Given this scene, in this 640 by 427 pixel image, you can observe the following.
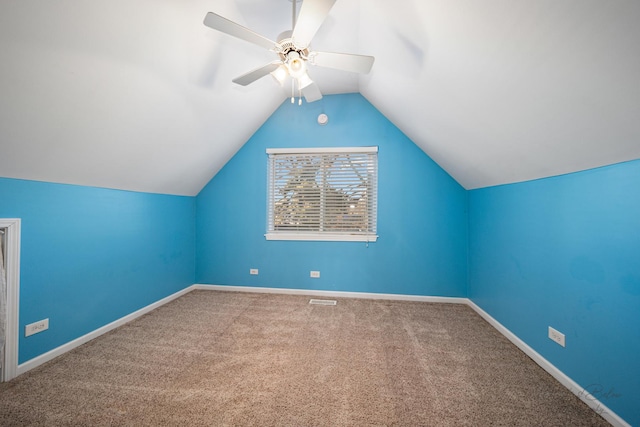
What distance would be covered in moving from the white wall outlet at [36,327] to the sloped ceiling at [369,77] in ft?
3.80

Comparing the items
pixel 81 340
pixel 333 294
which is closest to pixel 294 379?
pixel 333 294

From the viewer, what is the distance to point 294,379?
1814 mm

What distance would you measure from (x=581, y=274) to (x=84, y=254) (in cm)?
409

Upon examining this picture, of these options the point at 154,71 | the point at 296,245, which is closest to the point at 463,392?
the point at 296,245

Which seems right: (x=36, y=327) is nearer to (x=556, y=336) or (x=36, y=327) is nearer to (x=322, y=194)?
(x=322, y=194)

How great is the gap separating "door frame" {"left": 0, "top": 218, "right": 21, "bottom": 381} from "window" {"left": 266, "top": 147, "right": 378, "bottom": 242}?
7.90 ft

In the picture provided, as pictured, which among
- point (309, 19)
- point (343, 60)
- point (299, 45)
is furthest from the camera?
point (343, 60)

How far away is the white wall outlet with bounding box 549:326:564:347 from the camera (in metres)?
1.80

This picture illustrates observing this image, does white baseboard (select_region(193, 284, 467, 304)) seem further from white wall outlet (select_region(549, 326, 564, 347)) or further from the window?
white wall outlet (select_region(549, 326, 564, 347))

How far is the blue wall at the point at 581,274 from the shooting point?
1362 millimetres

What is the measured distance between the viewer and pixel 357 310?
10.1ft

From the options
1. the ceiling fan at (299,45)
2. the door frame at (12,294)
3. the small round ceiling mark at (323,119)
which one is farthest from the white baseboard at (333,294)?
the ceiling fan at (299,45)

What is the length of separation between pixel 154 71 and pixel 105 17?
1.50 feet

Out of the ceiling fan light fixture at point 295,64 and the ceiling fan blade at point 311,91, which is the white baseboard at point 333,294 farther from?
the ceiling fan light fixture at point 295,64
